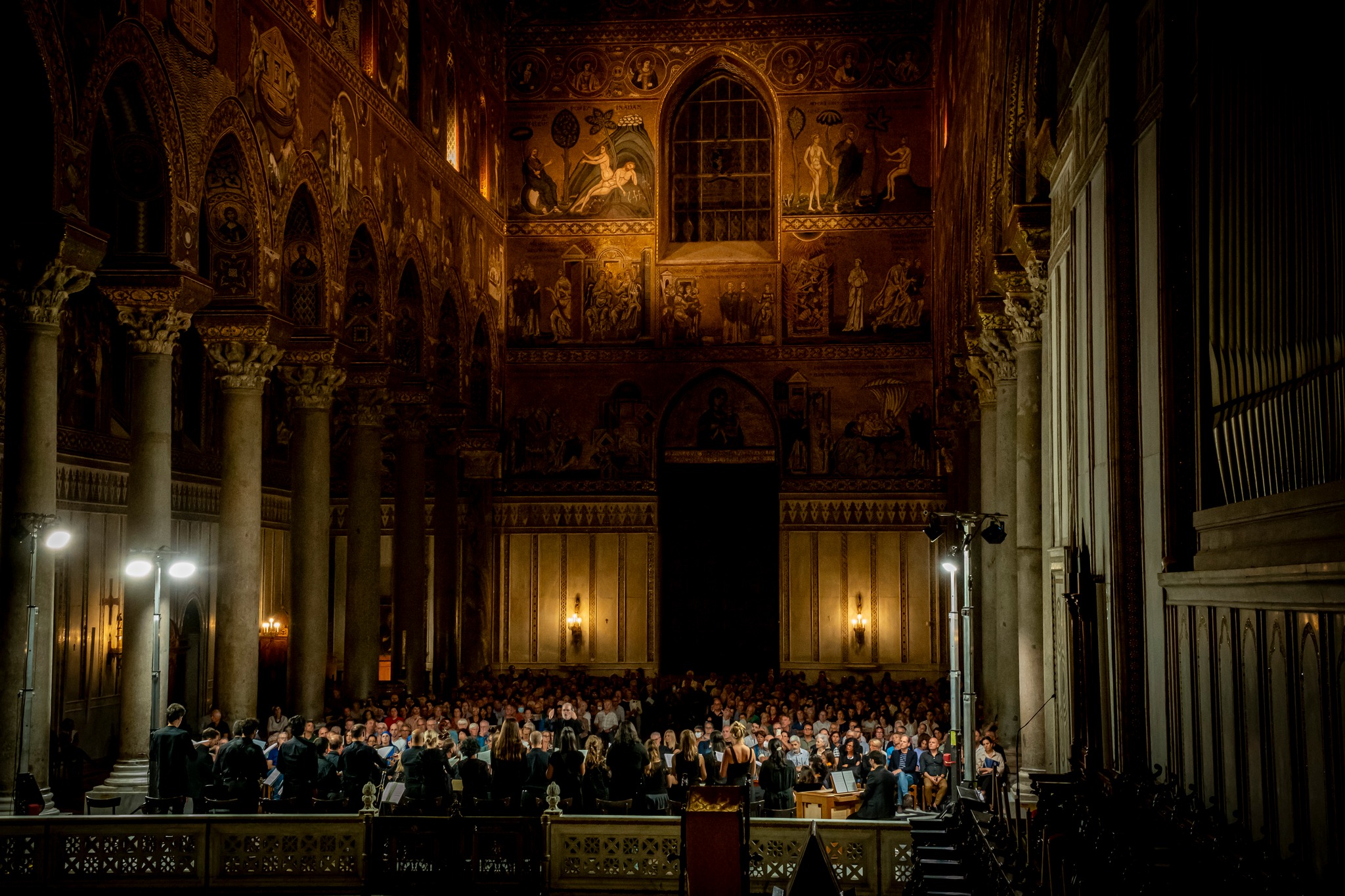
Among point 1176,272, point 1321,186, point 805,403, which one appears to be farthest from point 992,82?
point 805,403

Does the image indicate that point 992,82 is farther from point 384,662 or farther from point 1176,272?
point 384,662

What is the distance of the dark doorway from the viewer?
3644 centimetres

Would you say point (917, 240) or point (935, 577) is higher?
point (917, 240)

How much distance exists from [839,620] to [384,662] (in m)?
12.3

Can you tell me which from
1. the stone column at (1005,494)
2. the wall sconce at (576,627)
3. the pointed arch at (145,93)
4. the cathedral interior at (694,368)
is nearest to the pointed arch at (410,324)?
the cathedral interior at (694,368)

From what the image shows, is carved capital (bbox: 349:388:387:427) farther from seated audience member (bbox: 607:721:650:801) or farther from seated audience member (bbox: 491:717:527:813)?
seated audience member (bbox: 607:721:650:801)

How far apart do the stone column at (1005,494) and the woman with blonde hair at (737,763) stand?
12.7ft

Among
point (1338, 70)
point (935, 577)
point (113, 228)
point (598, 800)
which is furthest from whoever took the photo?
point (935, 577)

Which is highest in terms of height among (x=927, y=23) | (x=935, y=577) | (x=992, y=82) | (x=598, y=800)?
(x=927, y=23)

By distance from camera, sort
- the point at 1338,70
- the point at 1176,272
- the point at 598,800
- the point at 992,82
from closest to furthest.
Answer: the point at 1338,70 → the point at 1176,272 → the point at 598,800 → the point at 992,82

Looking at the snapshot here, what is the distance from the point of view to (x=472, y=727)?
20.4 meters

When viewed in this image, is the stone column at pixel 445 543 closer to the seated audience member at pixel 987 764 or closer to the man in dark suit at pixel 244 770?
the seated audience member at pixel 987 764

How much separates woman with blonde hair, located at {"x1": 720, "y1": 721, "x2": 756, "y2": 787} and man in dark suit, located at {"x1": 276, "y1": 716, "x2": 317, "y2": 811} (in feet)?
16.2

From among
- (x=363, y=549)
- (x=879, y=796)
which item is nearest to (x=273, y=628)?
(x=363, y=549)
